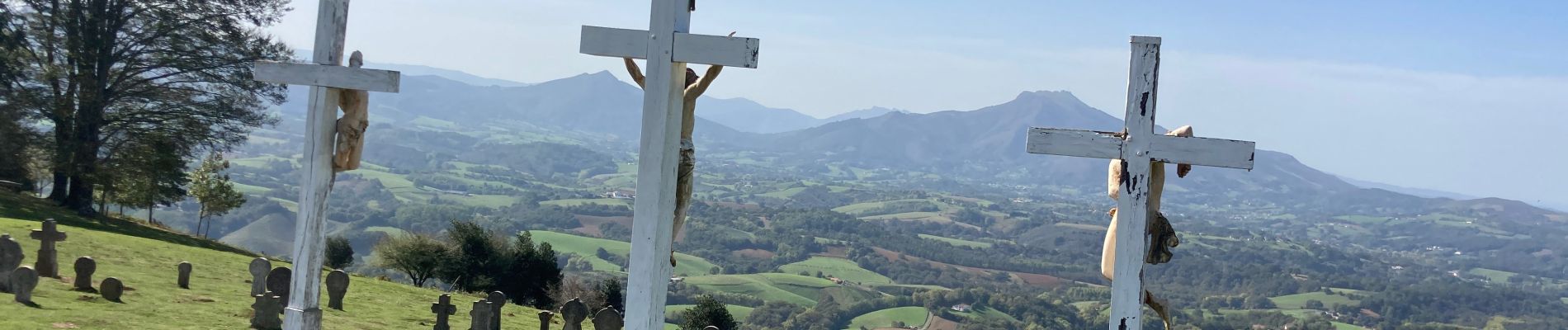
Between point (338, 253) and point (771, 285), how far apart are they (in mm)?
59553

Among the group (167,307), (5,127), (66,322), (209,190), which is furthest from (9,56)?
(66,322)

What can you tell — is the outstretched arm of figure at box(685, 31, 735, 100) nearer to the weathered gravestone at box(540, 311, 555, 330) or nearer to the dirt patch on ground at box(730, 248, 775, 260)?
the weathered gravestone at box(540, 311, 555, 330)

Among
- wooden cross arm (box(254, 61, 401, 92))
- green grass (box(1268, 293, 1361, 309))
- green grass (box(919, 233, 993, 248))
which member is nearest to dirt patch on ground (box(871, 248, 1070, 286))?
green grass (box(919, 233, 993, 248))

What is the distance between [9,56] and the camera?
26.4 m

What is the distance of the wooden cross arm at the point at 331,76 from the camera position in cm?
660

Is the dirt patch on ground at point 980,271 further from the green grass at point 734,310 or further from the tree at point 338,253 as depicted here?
the tree at point 338,253

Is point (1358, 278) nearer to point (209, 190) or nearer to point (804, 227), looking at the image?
point (804, 227)

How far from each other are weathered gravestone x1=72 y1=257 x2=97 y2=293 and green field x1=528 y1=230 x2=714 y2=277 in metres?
69.0

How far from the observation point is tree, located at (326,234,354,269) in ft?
102

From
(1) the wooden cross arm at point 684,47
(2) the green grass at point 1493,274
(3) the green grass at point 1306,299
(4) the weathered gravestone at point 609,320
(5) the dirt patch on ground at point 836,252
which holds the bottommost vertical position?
(5) the dirt patch on ground at point 836,252

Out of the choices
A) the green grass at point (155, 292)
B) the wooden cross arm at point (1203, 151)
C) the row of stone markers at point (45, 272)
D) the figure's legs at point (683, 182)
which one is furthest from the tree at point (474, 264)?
the wooden cross arm at point (1203, 151)

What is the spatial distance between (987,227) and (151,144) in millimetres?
160020

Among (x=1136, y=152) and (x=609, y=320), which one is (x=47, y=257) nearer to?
(x=609, y=320)

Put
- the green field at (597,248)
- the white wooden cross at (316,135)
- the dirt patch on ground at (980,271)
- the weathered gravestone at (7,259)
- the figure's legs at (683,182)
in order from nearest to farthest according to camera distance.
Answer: the figure's legs at (683,182), the white wooden cross at (316,135), the weathered gravestone at (7,259), the green field at (597,248), the dirt patch on ground at (980,271)
